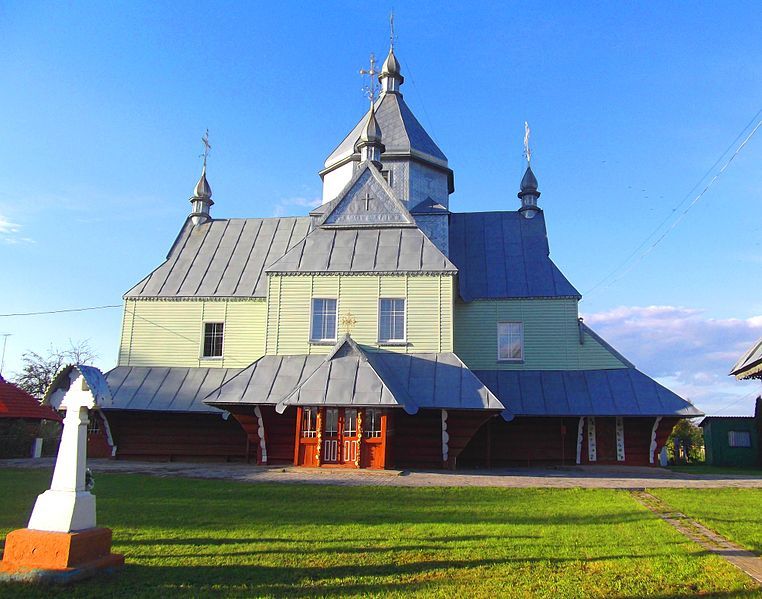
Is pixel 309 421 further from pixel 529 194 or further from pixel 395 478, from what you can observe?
pixel 529 194

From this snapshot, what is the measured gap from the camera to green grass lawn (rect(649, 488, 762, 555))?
9.23 m

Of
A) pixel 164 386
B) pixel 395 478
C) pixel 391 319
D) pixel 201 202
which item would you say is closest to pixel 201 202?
pixel 201 202

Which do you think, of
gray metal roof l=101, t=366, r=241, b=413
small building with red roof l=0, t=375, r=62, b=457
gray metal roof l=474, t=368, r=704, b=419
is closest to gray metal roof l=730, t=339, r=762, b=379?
gray metal roof l=474, t=368, r=704, b=419

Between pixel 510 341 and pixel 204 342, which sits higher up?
pixel 510 341

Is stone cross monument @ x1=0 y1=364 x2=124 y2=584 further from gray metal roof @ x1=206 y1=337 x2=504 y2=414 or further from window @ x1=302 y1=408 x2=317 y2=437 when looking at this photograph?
window @ x1=302 y1=408 x2=317 y2=437

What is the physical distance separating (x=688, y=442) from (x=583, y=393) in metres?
16.0

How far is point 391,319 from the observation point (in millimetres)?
20641

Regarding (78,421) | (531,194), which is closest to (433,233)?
(531,194)

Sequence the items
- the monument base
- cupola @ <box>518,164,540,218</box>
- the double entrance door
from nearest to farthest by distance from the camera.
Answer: the monument base
the double entrance door
cupola @ <box>518,164,540,218</box>

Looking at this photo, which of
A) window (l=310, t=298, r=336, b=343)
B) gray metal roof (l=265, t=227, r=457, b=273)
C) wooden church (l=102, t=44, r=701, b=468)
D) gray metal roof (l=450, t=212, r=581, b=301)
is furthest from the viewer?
gray metal roof (l=450, t=212, r=581, b=301)

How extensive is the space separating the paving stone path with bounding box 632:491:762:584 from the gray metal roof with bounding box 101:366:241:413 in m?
13.4

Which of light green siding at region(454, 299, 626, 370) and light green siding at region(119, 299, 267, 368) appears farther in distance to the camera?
light green siding at region(454, 299, 626, 370)

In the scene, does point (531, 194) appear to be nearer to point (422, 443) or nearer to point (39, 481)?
point (422, 443)

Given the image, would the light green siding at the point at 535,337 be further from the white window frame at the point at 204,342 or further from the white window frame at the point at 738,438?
the white window frame at the point at 738,438
